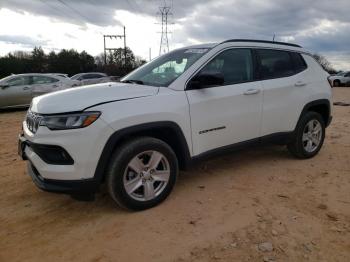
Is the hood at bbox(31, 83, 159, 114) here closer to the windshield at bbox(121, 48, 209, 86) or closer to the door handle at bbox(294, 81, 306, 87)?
the windshield at bbox(121, 48, 209, 86)

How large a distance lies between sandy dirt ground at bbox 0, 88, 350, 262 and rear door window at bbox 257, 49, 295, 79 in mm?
1341

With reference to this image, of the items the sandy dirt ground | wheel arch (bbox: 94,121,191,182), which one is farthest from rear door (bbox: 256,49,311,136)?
wheel arch (bbox: 94,121,191,182)

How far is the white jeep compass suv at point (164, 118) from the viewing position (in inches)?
129

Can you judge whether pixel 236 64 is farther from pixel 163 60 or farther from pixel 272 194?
pixel 272 194

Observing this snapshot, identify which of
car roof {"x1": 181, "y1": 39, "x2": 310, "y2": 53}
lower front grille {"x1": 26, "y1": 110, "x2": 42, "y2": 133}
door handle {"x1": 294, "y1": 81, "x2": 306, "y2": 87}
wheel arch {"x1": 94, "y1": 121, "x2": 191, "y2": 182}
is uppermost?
car roof {"x1": 181, "y1": 39, "x2": 310, "y2": 53}

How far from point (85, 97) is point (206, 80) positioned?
51.7 inches

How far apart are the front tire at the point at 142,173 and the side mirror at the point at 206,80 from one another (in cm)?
76

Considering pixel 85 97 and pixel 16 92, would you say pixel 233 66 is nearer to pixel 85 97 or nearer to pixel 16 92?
pixel 85 97

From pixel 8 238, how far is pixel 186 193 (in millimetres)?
1908

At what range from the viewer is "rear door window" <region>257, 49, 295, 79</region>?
4.71 m

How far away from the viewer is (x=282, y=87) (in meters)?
4.81

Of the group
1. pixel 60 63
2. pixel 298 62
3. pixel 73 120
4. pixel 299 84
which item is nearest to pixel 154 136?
pixel 73 120

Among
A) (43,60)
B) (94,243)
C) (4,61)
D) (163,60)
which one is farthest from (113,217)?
(43,60)

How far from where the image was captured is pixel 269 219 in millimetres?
3449
